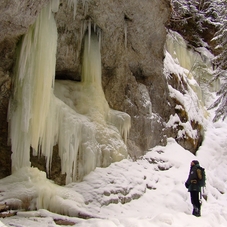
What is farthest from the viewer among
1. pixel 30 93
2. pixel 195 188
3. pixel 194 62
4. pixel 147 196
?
pixel 194 62

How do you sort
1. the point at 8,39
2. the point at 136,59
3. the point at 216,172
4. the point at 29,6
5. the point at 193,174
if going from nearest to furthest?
1. the point at 29,6
2. the point at 8,39
3. the point at 193,174
4. the point at 136,59
5. the point at 216,172

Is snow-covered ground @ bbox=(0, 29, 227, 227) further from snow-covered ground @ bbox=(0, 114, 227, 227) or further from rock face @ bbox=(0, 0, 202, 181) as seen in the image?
rock face @ bbox=(0, 0, 202, 181)

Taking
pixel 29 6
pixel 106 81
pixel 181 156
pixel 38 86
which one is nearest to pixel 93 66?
pixel 106 81

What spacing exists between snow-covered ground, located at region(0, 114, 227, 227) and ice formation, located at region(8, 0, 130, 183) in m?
0.54

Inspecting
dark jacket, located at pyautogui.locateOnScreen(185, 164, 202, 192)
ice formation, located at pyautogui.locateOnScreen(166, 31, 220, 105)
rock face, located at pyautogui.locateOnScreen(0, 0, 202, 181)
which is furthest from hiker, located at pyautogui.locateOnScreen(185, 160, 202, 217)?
ice formation, located at pyautogui.locateOnScreen(166, 31, 220, 105)

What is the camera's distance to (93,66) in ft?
32.6

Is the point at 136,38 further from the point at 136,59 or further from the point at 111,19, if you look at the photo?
the point at 111,19

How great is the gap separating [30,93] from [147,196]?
14.2 feet

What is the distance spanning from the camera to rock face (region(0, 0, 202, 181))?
712cm

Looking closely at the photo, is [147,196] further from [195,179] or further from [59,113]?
[59,113]

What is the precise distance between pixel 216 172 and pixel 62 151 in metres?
7.58

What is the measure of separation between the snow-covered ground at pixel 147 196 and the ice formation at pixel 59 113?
1.76ft

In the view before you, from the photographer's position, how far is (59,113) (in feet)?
26.9

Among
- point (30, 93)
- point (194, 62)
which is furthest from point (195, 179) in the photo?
point (194, 62)
